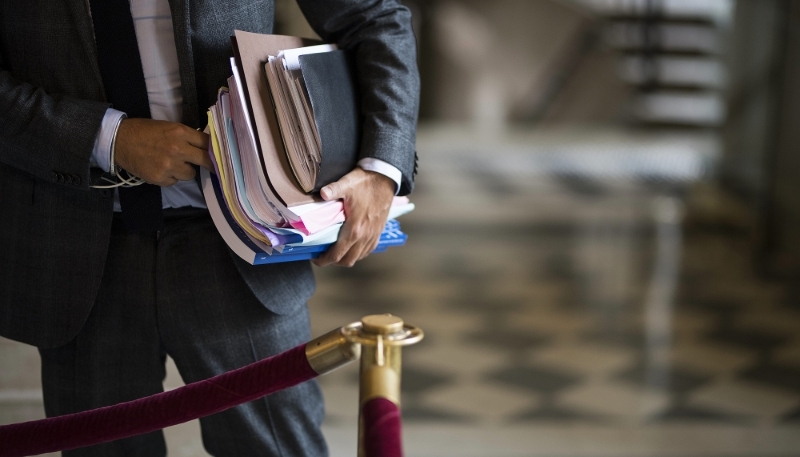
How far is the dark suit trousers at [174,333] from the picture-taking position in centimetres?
145

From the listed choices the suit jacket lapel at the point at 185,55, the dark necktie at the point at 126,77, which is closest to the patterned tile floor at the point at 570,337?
the dark necktie at the point at 126,77

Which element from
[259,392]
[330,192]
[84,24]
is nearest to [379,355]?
[259,392]

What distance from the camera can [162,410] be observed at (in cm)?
126

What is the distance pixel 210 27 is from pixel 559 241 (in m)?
4.65

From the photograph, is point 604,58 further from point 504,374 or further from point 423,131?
point 504,374

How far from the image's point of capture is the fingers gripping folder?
1.10m

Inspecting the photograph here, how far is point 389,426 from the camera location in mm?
1035

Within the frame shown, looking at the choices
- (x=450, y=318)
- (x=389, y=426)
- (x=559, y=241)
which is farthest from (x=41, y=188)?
(x=559, y=241)

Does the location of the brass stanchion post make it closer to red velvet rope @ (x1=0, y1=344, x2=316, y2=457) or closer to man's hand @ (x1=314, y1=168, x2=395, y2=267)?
red velvet rope @ (x1=0, y1=344, x2=316, y2=457)

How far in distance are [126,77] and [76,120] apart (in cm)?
11

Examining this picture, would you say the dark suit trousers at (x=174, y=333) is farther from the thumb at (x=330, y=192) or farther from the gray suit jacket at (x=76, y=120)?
the thumb at (x=330, y=192)

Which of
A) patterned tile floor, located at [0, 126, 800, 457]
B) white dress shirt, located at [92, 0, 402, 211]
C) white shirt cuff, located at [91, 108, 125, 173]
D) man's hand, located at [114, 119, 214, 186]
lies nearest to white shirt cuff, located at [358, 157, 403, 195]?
white dress shirt, located at [92, 0, 402, 211]

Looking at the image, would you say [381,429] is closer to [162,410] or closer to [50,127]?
[162,410]

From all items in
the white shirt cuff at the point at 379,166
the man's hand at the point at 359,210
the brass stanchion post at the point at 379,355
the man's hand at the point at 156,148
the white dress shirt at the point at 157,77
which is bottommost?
the brass stanchion post at the point at 379,355
